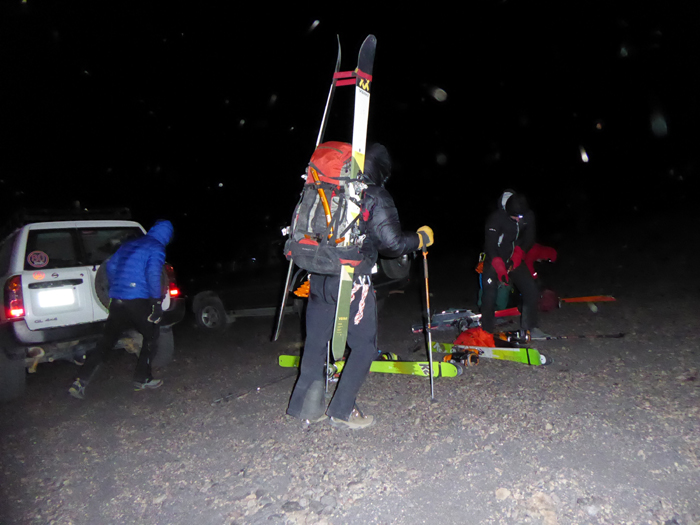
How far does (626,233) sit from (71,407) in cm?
1823

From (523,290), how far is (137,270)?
15.3 ft

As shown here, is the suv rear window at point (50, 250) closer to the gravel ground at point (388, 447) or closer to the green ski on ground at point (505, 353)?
the gravel ground at point (388, 447)

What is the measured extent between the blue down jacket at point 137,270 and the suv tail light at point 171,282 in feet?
2.71

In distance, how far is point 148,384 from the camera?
202 inches

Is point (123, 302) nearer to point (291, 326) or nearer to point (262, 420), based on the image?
point (262, 420)

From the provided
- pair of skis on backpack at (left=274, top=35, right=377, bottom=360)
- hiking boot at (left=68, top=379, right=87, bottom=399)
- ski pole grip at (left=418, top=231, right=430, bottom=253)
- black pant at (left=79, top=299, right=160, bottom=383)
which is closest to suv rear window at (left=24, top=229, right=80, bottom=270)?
black pant at (left=79, top=299, right=160, bottom=383)

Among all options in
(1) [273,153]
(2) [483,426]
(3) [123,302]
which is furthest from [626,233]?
(1) [273,153]

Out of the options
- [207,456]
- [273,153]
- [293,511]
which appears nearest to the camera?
[293,511]

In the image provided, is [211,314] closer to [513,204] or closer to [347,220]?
[513,204]

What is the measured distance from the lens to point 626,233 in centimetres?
1684

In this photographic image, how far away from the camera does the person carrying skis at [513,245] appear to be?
578cm

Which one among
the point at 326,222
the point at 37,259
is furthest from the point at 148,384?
the point at 326,222

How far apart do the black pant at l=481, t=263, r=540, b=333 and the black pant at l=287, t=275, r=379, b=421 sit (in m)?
2.95

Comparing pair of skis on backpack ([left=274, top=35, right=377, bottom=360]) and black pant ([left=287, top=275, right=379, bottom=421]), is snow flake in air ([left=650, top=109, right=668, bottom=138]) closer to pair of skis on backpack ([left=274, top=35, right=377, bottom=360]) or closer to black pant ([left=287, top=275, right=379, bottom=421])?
pair of skis on backpack ([left=274, top=35, right=377, bottom=360])
